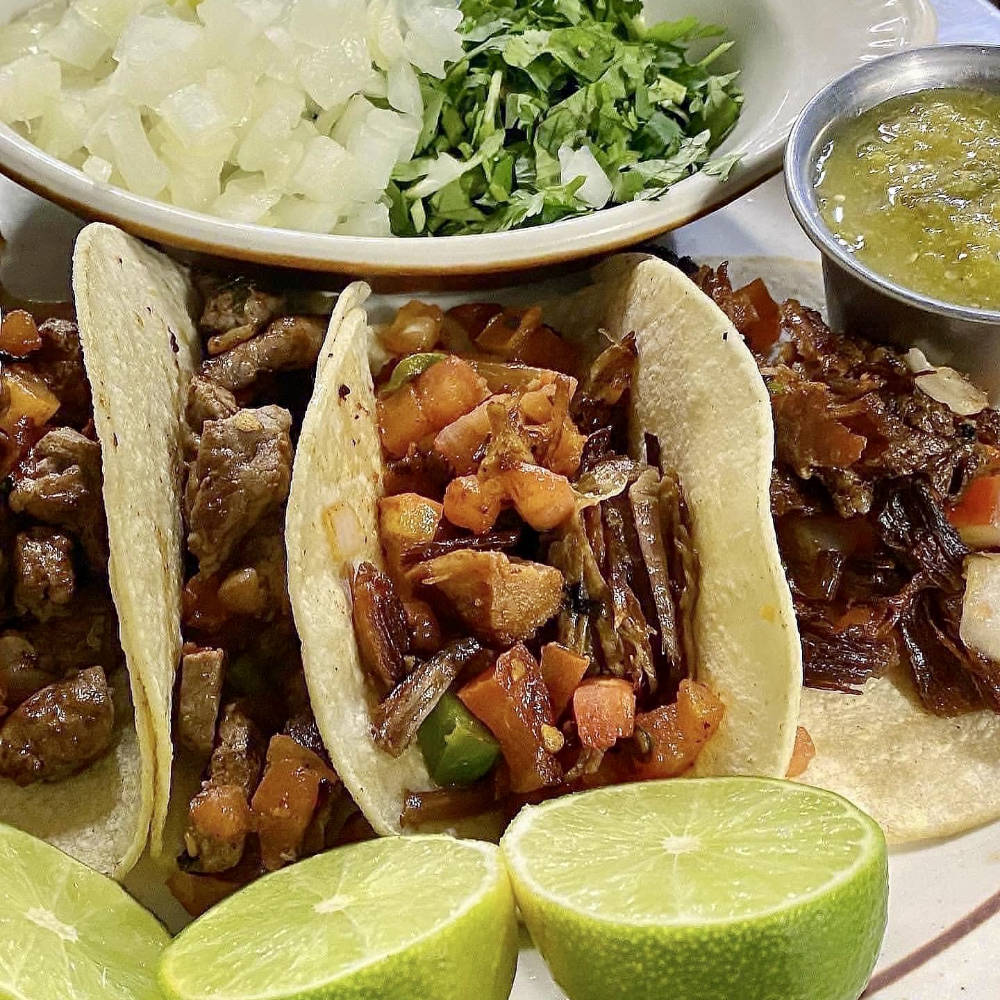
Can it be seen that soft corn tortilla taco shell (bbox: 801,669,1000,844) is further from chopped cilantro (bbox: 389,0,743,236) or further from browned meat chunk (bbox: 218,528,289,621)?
chopped cilantro (bbox: 389,0,743,236)

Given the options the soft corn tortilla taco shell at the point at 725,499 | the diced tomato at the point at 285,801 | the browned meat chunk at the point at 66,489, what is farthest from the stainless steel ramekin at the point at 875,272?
the browned meat chunk at the point at 66,489

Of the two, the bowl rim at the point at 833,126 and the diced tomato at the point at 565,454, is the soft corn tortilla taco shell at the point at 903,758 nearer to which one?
the diced tomato at the point at 565,454

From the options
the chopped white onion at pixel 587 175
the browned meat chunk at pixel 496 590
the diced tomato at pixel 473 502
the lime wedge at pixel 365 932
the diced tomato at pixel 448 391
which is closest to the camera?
the lime wedge at pixel 365 932

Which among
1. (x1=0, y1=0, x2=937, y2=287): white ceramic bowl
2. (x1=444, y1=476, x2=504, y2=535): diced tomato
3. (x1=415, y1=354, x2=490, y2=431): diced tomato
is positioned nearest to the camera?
(x1=444, y1=476, x2=504, y2=535): diced tomato

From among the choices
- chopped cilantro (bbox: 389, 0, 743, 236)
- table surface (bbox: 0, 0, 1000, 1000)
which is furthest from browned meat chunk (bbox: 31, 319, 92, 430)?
table surface (bbox: 0, 0, 1000, 1000)

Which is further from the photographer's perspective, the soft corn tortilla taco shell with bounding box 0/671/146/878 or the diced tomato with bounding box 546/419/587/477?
the diced tomato with bounding box 546/419/587/477

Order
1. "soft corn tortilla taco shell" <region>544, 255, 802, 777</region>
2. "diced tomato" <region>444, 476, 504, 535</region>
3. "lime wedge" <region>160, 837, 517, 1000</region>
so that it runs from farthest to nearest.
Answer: "diced tomato" <region>444, 476, 504, 535</region>
"soft corn tortilla taco shell" <region>544, 255, 802, 777</region>
"lime wedge" <region>160, 837, 517, 1000</region>

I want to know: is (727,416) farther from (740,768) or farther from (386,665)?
(386,665)
